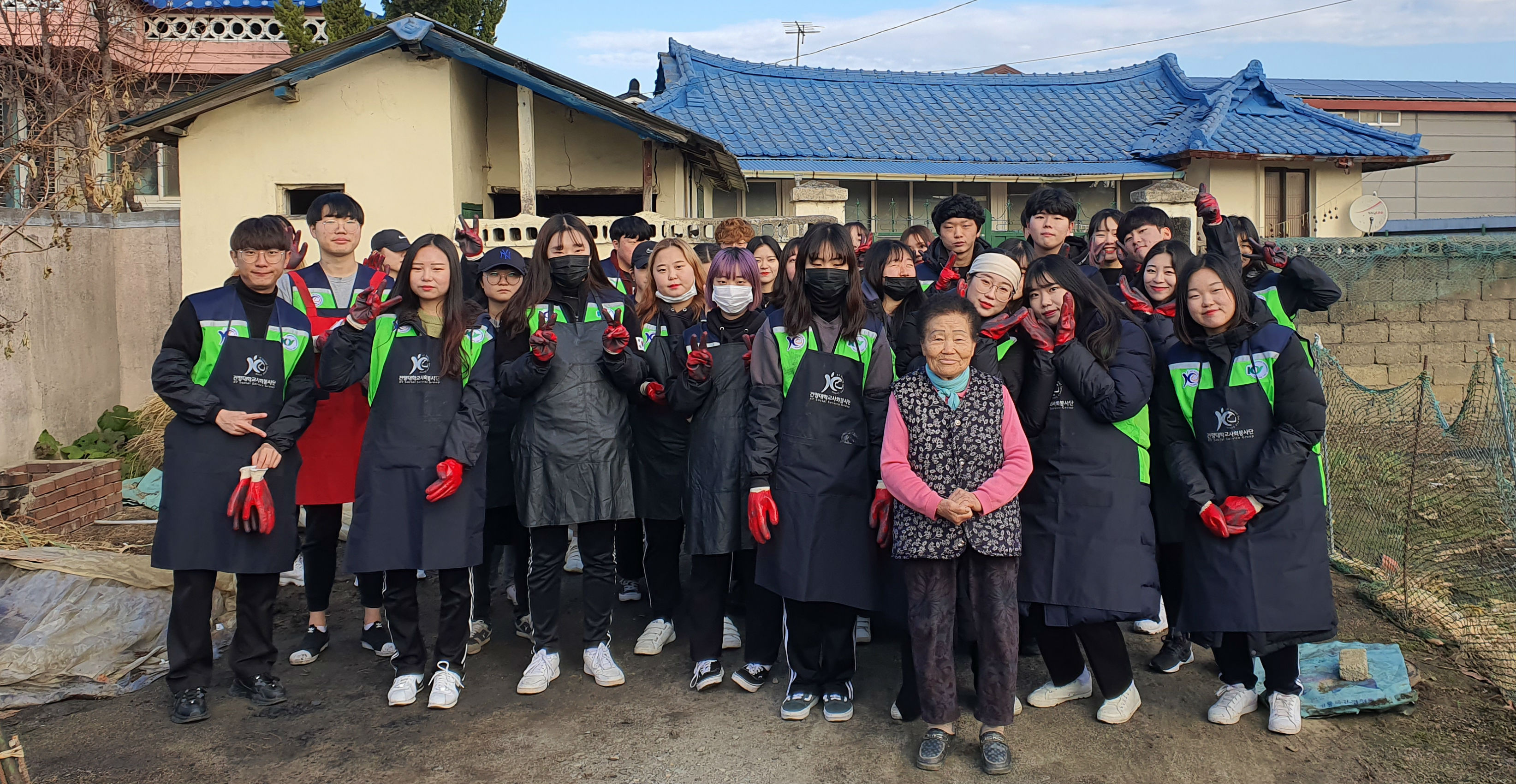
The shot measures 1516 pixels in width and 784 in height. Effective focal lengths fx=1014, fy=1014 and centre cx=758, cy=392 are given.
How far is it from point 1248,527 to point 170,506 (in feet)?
13.3

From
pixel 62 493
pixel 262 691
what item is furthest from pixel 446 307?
pixel 62 493

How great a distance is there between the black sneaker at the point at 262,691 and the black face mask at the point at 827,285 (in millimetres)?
2697

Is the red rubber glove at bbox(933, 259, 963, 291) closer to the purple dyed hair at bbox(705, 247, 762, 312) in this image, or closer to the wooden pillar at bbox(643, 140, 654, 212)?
the purple dyed hair at bbox(705, 247, 762, 312)

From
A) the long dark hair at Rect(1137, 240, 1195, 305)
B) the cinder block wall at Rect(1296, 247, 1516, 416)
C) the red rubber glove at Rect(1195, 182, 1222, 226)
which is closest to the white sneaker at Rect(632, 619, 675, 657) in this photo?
the long dark hair at Rect(1137, 240, 1195, 305)

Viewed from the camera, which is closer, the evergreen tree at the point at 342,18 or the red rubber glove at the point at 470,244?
the red rubber glove at the point at 470,244

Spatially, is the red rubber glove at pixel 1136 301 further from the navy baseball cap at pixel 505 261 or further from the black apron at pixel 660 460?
the navy baseball cap at pixel 505 261

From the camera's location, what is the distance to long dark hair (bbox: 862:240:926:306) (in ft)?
13.8

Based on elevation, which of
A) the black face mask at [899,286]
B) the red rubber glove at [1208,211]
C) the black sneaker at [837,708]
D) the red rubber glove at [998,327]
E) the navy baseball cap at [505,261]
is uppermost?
the red rubber glove at [1208,211]

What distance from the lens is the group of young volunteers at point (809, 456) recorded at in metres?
3.58

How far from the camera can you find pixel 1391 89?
70.8ft

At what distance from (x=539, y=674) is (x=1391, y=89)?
2379cm

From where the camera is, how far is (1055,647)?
4.00m

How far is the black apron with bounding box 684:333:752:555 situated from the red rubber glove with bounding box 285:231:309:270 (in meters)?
1.81

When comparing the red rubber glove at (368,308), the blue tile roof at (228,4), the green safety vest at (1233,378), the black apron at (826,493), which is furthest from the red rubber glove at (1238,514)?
the blue tile roof at (228,4)
